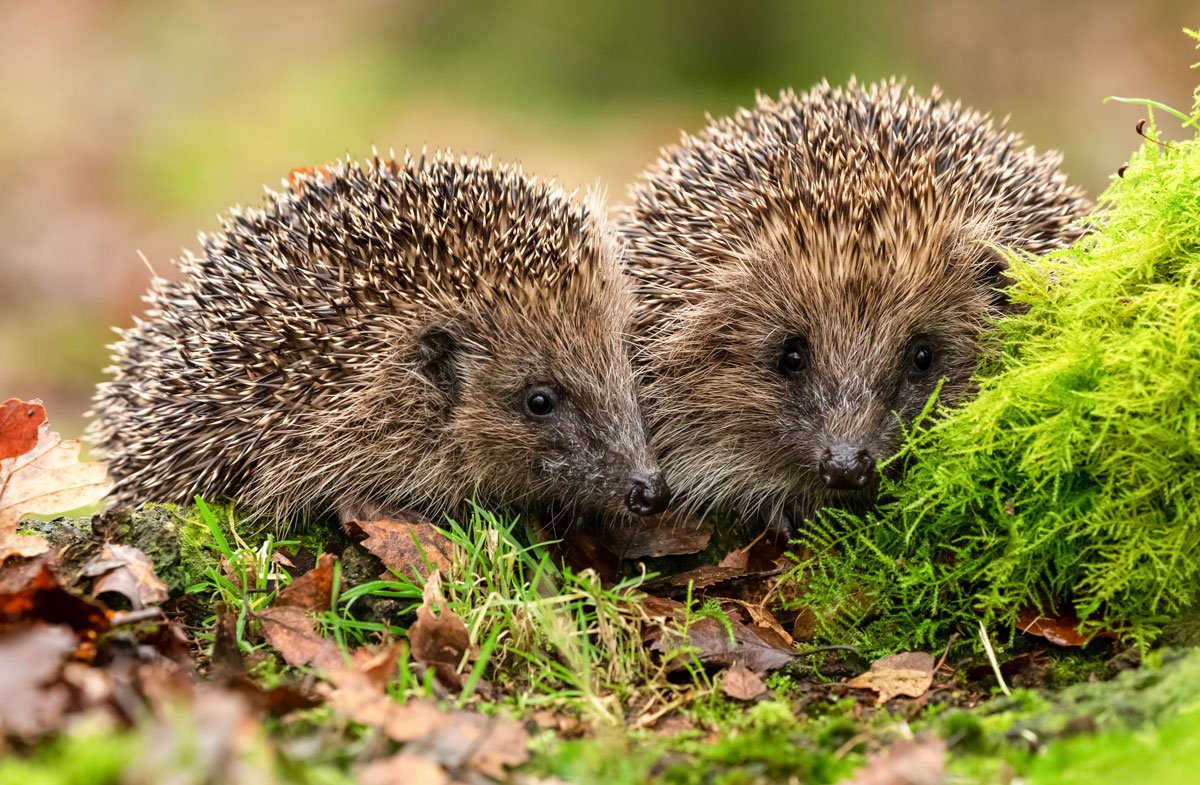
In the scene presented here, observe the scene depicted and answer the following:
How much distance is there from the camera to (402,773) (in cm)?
269

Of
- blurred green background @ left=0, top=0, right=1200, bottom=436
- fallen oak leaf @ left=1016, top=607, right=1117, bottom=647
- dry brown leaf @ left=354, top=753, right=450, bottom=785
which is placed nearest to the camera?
dry brown leaf @ left=354, top=753, right=450, bottom=785

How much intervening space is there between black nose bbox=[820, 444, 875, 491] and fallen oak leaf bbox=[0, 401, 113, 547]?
2.61 meters

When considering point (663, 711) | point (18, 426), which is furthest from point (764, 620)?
point (18, 426)

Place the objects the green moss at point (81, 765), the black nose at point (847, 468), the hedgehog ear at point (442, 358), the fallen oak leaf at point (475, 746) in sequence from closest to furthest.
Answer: the green moss at point (81, 765) → the fallen oak leaf at point (475, 746) → the black nose at point (847, 468) → the hedgehog ear at point (442, 358)

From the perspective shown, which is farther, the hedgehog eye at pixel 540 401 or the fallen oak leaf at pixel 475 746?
the hedgehog eye at pixel 540 401

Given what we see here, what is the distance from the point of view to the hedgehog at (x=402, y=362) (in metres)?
4.73

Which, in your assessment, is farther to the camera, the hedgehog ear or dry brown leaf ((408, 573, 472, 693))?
the hedgehog ear

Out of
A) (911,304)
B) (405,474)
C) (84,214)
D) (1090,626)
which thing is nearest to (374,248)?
(405,474)

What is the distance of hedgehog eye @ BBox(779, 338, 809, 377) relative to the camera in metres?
4.95

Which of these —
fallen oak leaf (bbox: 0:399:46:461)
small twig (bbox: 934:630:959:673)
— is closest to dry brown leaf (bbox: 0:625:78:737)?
fallen oak leaf (bbox: 0:399:46:461)

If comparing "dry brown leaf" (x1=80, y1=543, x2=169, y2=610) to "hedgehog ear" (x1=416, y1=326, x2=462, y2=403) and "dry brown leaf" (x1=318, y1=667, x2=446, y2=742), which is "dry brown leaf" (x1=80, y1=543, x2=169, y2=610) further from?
"hedgehog ear" (x1=416, y1=326, x2=462, y2=403)

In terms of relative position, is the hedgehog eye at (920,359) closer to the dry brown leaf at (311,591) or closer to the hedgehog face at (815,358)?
the hedgehog face at (815,358)

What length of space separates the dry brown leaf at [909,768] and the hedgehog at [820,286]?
1.60 metres

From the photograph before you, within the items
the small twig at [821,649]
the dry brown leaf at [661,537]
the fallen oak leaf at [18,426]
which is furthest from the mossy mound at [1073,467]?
the fallen oak leaf at [18,426]
